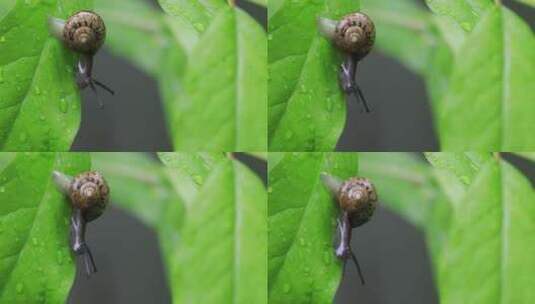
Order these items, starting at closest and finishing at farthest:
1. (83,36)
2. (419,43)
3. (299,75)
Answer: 1. (83,36)
2. (299,75)
3. (419,43)

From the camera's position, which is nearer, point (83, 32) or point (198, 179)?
point (83, 32)

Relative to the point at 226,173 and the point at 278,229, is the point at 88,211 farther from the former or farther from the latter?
the point at 278,229

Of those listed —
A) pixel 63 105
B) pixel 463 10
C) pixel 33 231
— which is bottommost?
pixel 33 231

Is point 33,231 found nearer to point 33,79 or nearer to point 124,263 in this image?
point 124,263

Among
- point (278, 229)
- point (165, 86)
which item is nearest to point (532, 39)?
point (278, 229)

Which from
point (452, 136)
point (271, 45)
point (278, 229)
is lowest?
point (278, 229)

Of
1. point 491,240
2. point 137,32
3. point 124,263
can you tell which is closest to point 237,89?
point 137,32

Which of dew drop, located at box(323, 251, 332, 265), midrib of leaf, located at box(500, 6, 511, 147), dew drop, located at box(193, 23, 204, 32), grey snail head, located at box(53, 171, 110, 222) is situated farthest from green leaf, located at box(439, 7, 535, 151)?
grey snail head, located at box(53, 171, 110, 222)
